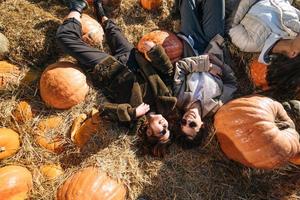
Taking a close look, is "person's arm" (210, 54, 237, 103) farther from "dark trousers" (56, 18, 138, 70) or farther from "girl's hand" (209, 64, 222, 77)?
"dark trousers" (56, 18, 138, 70)

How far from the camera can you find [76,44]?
4.42 meters

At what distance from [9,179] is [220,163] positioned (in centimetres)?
222

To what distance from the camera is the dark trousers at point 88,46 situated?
14.4 ft

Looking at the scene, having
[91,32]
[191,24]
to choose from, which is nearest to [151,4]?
[191,24]

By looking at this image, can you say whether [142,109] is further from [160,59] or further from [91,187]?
[91,187]

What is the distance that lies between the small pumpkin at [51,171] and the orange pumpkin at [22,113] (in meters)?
0.58

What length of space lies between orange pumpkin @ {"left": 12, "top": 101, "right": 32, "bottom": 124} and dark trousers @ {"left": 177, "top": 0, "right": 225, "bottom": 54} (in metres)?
2.04

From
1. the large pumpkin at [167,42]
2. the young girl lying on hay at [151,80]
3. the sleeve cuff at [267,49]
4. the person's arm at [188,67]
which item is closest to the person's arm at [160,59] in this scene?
the young girl lying on hay at [151,80]

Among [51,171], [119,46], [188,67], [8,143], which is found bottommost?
[51,171]

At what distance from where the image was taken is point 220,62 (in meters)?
4.73

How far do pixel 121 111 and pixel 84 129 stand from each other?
1.65ft

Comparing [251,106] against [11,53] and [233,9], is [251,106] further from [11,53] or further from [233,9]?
[11,53]

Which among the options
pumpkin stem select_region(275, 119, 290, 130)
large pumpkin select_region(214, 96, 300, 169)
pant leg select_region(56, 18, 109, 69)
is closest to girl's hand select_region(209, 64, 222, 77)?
large pumpkin select_region(214, 96, 300, 169)

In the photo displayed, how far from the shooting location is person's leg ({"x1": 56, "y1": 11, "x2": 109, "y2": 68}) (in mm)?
4379
